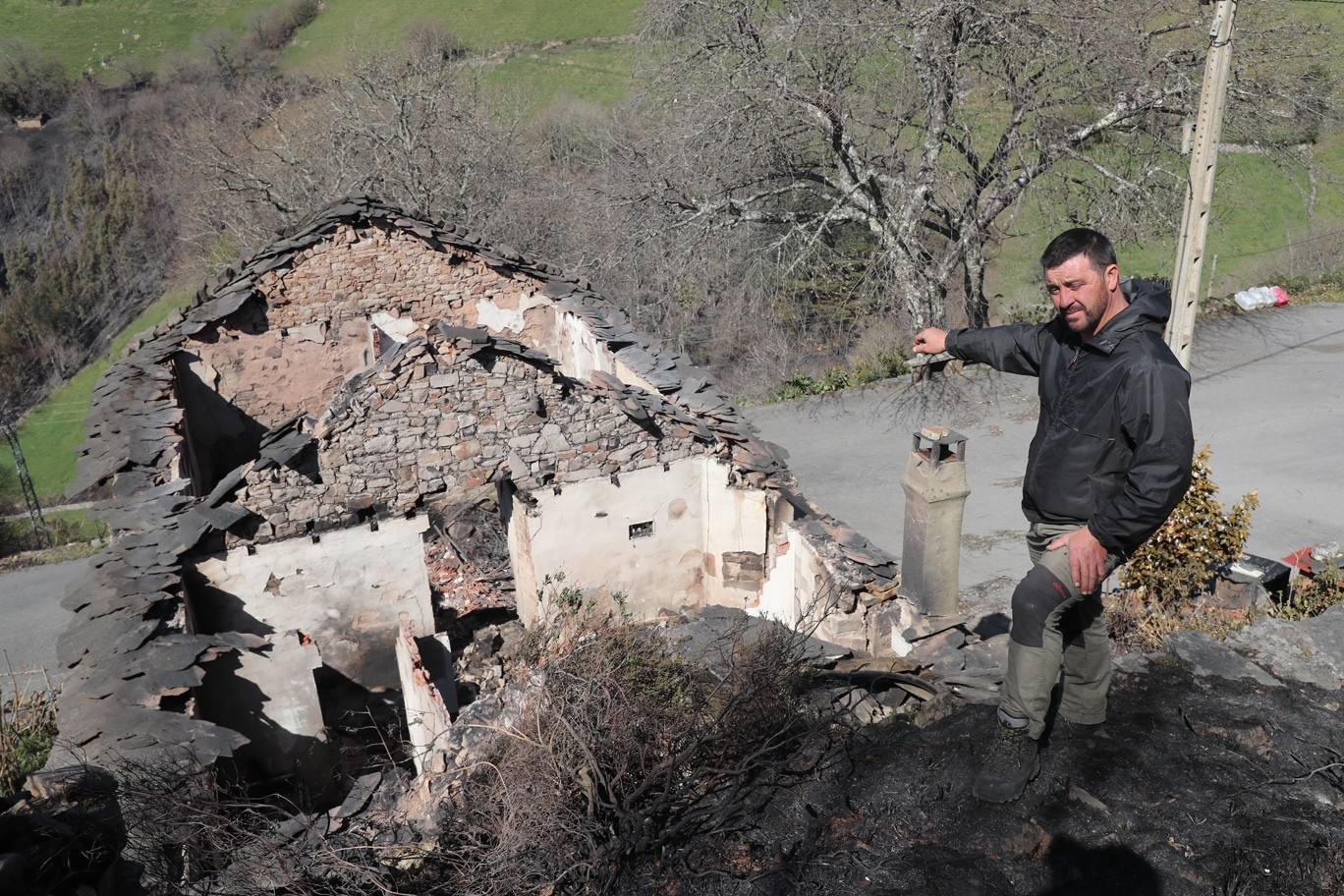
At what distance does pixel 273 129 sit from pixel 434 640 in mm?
30242

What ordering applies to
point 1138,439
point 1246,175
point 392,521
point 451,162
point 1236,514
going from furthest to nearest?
point 1246,175, point 451,162, point 1236,514, point 392,521, point 1138,439

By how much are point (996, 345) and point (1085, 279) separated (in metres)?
0.70

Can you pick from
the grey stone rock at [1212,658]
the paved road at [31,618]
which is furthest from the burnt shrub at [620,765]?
the paved road at [31,618]

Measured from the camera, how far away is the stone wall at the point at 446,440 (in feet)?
24.6

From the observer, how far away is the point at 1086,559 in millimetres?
3551

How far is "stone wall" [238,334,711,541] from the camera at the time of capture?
295 inches

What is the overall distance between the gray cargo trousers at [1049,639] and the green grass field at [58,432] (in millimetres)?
31439

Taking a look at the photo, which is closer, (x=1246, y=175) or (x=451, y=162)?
(x=451, y=162)

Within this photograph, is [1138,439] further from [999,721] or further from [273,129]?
[273,129]

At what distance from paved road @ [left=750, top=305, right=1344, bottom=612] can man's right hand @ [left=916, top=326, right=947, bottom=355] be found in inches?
260

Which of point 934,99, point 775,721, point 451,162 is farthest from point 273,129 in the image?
point 775,721

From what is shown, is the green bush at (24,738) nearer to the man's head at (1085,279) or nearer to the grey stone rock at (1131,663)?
the grey stone rock at (1131,663)

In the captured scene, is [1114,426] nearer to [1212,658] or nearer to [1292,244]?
[1212,658]

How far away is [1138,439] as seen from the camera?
3.39m
